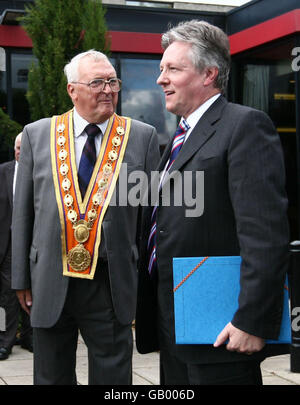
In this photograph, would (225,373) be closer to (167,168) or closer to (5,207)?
(167,168)

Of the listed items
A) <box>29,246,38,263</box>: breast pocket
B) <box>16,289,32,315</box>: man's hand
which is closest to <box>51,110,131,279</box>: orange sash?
<box>29,246,38,263</box>: breast pocket

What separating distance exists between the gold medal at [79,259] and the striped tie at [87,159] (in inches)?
11.7

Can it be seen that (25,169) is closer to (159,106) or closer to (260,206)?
(260,206)

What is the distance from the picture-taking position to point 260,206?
8.05 feet

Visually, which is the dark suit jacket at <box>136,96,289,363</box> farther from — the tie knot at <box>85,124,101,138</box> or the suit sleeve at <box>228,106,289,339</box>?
the tie knot at <box>85,124,101,138</box>

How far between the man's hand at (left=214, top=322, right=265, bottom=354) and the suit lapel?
0.66 m

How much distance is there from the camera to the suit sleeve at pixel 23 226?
3535 millimetres

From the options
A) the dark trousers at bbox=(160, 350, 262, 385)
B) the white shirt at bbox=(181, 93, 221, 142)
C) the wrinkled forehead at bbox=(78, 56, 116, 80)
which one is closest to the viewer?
the dark trousers at bbox=(160, 350, 262, 385)

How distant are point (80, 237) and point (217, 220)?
103cm

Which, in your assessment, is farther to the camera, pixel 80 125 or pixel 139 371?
pixel 139 371

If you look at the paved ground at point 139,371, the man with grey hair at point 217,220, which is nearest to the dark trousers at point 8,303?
the paved ground at point 139,371

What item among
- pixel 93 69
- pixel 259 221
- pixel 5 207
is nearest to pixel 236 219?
pixel 259 221

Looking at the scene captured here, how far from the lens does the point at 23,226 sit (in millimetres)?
3555

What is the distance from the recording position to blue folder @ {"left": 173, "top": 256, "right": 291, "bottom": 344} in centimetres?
251
